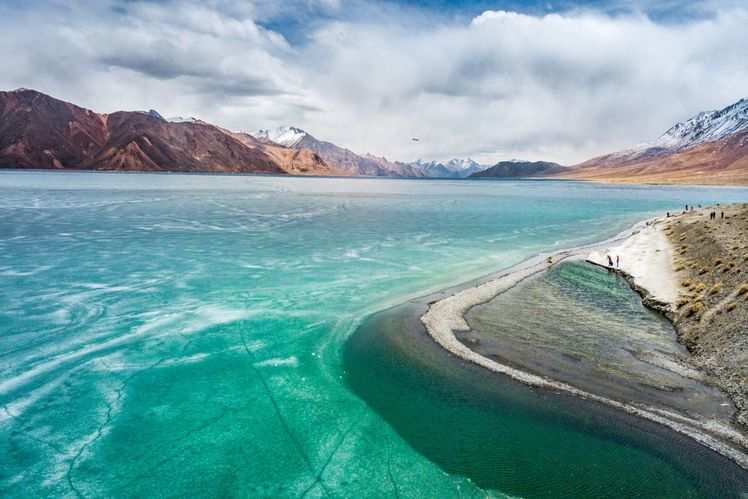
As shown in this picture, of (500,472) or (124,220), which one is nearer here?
(500,472)

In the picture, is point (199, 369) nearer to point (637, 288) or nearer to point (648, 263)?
point (637, 288)

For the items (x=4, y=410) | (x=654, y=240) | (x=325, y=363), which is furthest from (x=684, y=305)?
(x=4, y=410)

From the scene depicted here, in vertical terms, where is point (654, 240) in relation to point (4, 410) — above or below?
above

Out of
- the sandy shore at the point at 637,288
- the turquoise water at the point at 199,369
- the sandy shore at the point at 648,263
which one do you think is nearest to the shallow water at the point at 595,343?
the sandy shore at the point at 637,288

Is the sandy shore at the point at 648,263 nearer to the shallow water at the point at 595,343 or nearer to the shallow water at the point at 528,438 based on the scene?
the shallow water at the point at 595,343

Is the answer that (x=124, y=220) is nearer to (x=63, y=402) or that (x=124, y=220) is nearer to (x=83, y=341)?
(x=83, y=341)

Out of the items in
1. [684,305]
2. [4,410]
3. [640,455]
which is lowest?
[4,410]

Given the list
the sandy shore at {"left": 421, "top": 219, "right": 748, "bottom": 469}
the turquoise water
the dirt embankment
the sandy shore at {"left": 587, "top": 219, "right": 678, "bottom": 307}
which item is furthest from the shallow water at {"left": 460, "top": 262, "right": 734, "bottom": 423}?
the turquoise water
